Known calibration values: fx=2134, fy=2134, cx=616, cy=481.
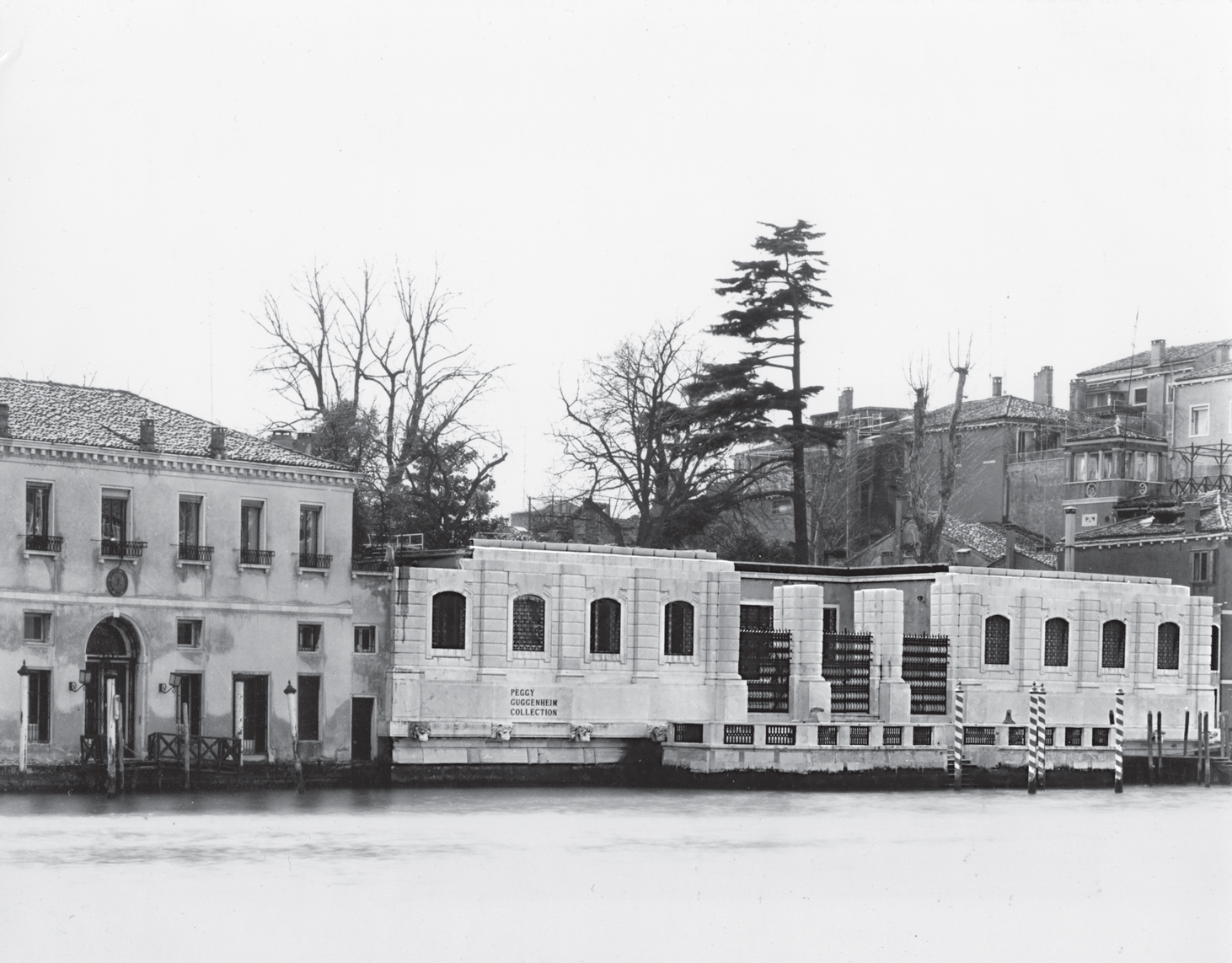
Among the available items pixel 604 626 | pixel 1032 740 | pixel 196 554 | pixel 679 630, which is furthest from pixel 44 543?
pixel 1032 740

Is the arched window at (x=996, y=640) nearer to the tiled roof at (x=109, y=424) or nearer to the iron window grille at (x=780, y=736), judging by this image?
the iron window grille at (x=780, y=736)

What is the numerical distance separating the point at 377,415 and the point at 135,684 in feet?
55.8

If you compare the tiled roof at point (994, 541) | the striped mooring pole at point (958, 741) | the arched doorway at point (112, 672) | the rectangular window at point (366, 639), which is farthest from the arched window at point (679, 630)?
the tiled roof at point (994, 541)

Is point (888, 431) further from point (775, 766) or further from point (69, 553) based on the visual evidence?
point (69, 553)

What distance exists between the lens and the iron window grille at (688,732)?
166ft

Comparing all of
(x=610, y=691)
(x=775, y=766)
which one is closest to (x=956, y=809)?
(x=775, y=766)

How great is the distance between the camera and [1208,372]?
247 ft

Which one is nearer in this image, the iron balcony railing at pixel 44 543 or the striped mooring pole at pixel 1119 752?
the iron balcony railing at pixel 44 543

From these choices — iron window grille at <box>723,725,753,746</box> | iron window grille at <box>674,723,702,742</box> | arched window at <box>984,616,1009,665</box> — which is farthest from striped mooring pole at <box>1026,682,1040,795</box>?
iron window grille at <box>674,723,702,742</box>

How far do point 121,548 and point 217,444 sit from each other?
3.30 metres

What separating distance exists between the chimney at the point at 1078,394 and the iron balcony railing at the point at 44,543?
49.8 metres

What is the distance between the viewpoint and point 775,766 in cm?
4912

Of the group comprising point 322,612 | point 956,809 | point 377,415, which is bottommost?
point 956,809

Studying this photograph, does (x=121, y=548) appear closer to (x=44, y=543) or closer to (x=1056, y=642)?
(x=44, y=543)
